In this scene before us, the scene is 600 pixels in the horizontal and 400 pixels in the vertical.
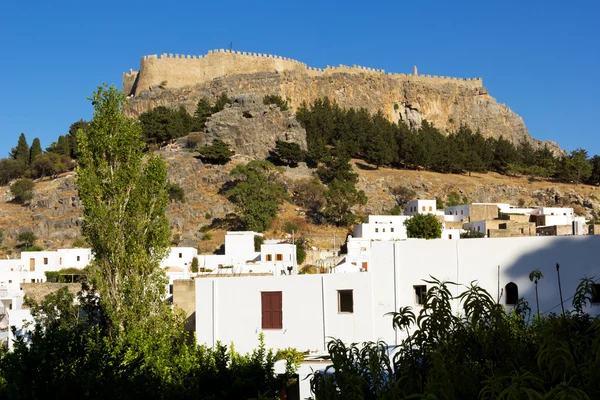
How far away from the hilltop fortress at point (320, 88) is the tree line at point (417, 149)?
9.73 ft

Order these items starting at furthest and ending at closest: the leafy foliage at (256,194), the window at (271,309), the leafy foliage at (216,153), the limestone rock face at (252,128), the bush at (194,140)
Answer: the bush at (194,140)
the limestone rock face at (252,128)
the leafy foliage at (216,153)
the leafy foliage at (256,194)
the window at (271,309)

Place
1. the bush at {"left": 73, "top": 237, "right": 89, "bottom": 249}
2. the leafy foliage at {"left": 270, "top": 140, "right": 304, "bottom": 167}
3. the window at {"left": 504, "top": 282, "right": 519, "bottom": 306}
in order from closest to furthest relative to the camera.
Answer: the window at {"left": 504, "top": 282, "right": 519, "bottom": 306} < the bush at {"left": 73, "top": 237, "right": 89, "bottom": 249} < the leafy foliage at {"left": 270, "top": 140, "right": 304, "bottom": 167}

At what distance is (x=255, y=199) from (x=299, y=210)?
4.21 m

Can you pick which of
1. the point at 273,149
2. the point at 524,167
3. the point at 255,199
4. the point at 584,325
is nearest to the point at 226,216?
the point at 255,199

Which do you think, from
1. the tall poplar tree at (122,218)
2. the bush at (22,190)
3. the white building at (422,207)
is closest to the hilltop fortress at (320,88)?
the bush at (22,190)

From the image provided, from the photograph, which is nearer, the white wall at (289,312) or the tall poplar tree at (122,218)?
the tall poplar tree at (122,218)

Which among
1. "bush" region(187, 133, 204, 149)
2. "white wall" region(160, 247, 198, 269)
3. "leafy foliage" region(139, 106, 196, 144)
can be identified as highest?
"leafy foliage" region(139, 106, 196, 144)

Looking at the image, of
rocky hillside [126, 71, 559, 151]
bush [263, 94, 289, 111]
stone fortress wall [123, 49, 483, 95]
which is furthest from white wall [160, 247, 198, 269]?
stone fortress wall [123, 49, 483, 95]

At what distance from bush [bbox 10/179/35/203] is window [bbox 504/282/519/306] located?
49.4 meters

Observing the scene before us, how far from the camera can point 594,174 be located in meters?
68.2

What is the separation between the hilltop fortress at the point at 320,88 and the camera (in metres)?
70.4

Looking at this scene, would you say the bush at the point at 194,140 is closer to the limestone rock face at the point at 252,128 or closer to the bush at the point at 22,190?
the limestone rock face at the point at 252,128

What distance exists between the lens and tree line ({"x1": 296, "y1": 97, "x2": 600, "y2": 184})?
212 ft

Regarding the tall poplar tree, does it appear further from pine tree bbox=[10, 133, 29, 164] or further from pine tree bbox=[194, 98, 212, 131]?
pine tree bbox=[10, 133, 29, 164]
